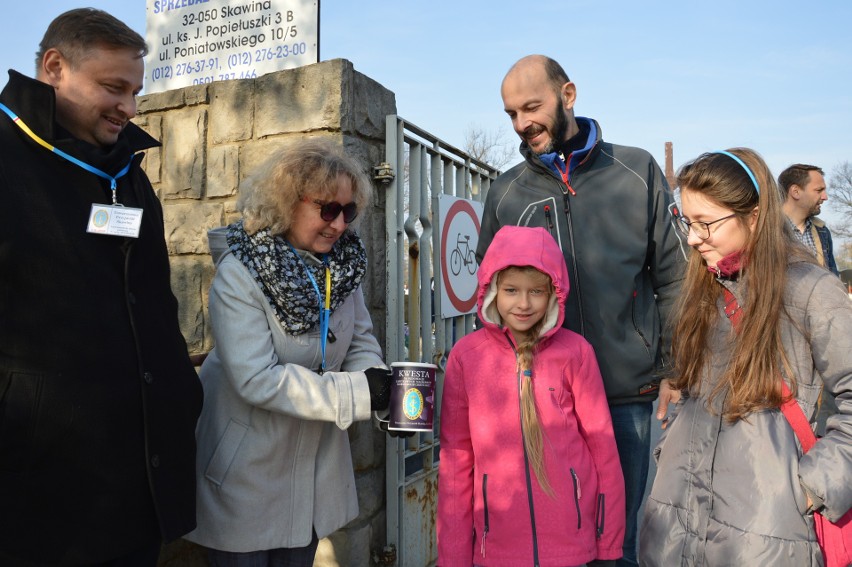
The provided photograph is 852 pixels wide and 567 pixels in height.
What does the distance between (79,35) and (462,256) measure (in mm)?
2508

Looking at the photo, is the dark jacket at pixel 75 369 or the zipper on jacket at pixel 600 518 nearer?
the dark jacket at pixel 75 369

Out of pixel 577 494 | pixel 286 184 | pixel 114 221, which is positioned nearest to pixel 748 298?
pixel 577 494

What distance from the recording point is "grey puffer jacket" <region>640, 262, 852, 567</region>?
1.62m

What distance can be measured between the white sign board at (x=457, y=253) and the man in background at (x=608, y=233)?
111cm

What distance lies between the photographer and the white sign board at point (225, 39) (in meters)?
3.44

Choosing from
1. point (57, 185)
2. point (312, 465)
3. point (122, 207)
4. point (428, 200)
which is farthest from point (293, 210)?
point (428, 200)

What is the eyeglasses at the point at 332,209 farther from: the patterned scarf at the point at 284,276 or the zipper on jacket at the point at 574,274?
the zipper on jacket at the point at 574,274

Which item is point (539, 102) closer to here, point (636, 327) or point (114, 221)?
point (636, 327)

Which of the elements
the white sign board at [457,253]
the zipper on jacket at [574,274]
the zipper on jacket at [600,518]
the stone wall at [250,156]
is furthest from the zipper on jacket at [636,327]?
the white sign board at [457,253]

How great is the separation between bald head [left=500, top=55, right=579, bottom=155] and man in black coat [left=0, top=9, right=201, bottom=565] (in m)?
1.35

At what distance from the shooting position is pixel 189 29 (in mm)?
3855

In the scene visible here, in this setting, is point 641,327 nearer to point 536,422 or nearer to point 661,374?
point 661,374

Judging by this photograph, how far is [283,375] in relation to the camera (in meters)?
1.98

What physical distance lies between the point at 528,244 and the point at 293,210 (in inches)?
31.2
